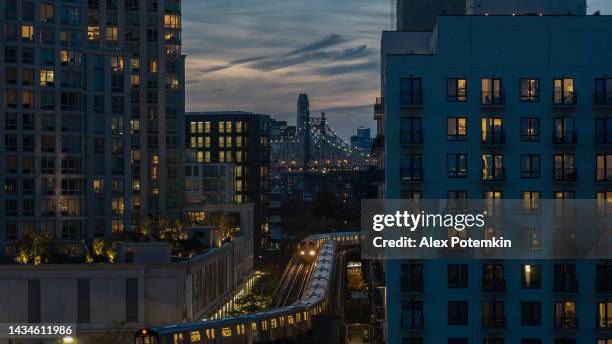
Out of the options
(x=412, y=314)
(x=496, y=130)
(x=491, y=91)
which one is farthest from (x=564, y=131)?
(x=412, y=314)

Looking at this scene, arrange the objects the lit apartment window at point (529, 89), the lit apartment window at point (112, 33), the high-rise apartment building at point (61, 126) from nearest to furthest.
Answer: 1. the lit apartment window at point (529, 89)
2. the high-rise apartment building at point (61, 126)
3. the lit apartment window at point (112, 33)

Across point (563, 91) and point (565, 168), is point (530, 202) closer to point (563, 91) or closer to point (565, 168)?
point (565, 168)

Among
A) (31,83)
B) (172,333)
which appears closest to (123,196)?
(31,83)

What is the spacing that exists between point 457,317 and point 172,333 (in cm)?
1624

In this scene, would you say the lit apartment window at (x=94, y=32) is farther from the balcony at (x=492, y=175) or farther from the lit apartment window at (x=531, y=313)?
the lit apartment window at (x=531, y=313)

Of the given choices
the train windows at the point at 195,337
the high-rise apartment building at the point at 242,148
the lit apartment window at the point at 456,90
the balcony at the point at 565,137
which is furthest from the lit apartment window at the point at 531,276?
the high-rise apartment building at the point at 242,148

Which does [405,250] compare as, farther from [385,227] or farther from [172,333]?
[172,333]

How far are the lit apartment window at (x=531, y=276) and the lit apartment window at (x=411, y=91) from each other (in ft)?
29.0

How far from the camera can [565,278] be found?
1742 inches

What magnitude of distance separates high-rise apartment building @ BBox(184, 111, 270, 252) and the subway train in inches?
3457

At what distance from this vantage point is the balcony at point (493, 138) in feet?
147

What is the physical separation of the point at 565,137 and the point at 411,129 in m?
6.91

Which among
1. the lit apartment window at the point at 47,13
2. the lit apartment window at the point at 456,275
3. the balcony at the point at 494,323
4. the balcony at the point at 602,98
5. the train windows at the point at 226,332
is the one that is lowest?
the train windows at the point at 226,332

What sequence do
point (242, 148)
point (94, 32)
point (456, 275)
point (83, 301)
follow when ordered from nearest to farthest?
point (456, 275) < point (83, 301) < point (94, 32) < point (242, 148)
